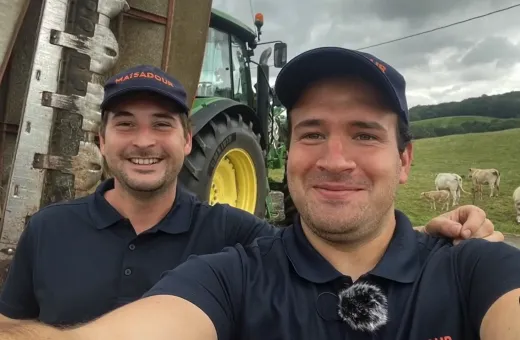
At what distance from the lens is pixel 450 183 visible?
490 inches

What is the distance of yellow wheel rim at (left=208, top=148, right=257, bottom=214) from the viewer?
4859mm

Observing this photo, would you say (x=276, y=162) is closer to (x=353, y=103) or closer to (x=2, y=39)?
(x=2, y=39)

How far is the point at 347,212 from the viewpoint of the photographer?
137 centimetres

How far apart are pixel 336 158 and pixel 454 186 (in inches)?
467

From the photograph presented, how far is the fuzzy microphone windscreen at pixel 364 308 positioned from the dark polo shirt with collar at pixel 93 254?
2.52 ft

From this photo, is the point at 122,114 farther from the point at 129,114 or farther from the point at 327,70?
the point at 327,70

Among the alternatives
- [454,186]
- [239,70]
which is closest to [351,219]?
[239,70]

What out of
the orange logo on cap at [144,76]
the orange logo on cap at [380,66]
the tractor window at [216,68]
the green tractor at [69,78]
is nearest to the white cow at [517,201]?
the tractor window at [216,68]

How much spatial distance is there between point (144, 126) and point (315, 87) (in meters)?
0.88

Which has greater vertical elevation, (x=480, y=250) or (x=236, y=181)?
(x=236, y=181)

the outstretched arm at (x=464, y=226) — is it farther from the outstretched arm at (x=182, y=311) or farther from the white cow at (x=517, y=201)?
the white cow at (x=517, y=201)

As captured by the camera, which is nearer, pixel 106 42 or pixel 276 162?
pixel 106 42

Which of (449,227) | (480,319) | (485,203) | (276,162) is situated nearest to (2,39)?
(449,227)

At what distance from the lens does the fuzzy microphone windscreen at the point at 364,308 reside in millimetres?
1207
